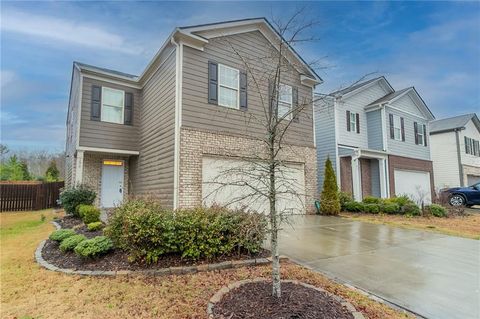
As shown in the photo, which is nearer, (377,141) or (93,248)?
(93,248)

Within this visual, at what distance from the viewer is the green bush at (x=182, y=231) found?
186 inches

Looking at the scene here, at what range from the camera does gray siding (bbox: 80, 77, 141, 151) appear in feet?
38.1

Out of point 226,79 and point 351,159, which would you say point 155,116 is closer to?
point 226,79

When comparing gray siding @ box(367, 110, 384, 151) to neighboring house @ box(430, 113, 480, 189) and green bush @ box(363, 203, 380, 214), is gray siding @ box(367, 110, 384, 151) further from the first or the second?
neighboring house @ box(430, 113, 480, 189)

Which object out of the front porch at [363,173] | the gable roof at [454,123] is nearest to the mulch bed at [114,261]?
the front porch at [363,173]

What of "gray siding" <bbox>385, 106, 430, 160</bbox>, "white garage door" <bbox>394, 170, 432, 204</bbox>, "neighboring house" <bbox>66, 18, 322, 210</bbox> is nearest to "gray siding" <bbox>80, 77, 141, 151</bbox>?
"neighboring house" <bbox>66, 18, 322, 210</bbox>

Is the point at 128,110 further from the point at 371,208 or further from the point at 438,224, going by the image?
the point at 438,224

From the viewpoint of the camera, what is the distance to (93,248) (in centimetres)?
504

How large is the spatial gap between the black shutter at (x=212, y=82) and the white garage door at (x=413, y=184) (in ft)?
41.8

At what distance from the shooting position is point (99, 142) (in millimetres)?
11898

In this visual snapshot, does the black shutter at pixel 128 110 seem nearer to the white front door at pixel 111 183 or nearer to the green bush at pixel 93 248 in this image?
the white front door at pixel 111 183

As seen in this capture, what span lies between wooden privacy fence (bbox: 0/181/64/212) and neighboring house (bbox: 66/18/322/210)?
3.82 metres

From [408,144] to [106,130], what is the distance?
59.7ft

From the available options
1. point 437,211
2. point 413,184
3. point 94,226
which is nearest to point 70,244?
point 94,226
